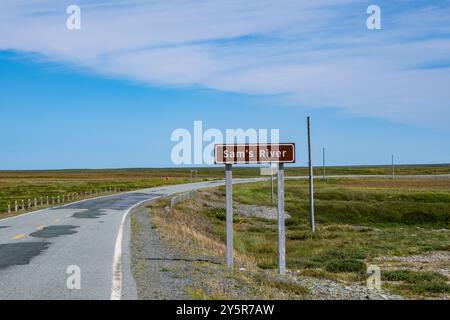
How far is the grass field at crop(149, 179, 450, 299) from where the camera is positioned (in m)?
15.9

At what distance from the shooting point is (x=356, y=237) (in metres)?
27.6

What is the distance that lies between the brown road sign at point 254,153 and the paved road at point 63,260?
3.36 metres

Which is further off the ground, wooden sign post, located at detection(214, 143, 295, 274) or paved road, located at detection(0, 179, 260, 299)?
wooden sign post, located at detection(214, 143, 295, 274)

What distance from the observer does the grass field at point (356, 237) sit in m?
15.9

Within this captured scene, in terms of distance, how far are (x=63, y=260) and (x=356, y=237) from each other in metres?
18.6

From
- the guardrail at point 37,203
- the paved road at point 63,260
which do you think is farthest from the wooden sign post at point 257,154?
the guardrail at point 37,203

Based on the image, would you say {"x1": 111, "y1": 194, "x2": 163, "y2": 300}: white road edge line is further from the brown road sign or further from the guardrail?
the guardrail

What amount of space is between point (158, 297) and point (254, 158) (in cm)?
486

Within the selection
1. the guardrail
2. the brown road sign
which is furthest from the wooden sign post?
the guardrail

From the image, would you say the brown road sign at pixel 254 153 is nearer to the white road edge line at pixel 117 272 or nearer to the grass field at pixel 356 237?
the white road edge line at pixel 117 272

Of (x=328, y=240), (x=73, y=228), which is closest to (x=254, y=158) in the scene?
(x=73, y=228)

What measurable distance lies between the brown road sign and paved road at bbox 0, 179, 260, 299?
3362 mm
